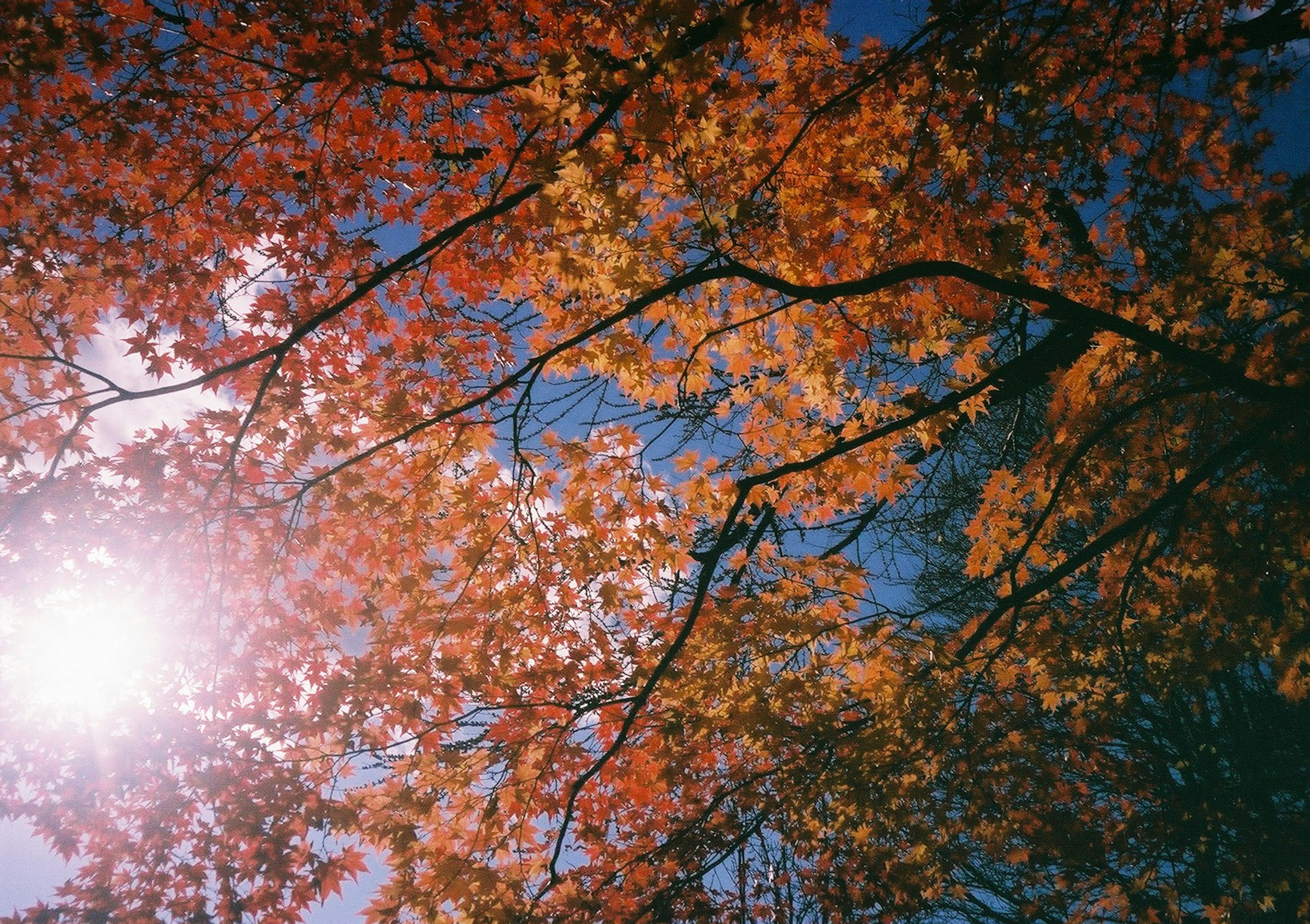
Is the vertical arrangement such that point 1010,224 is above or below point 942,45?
below

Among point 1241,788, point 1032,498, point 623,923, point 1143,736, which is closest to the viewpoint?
Answer: point 623,923

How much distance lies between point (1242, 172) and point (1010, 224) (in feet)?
8.16

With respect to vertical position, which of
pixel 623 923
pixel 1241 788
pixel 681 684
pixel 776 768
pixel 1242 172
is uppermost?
pixel 1242 172

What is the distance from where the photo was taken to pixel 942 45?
4129 mm

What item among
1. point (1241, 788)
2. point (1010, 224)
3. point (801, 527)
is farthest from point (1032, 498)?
point (1241, 788)

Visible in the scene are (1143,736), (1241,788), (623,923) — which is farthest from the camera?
(1143,736)

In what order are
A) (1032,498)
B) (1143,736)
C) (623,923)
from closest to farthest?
(623,923) < (1032,498) < (1143,736)

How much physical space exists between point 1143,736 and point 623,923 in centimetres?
928

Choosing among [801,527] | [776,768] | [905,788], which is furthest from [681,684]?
[801,527]

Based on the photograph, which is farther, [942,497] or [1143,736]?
[1143,736]

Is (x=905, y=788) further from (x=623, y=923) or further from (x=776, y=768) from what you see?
(x=623, y=923)

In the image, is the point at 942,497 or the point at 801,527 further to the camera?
the point at 942,497

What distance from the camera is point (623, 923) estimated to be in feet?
15.2

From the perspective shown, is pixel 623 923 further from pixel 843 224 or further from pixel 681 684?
pixel 843 224
